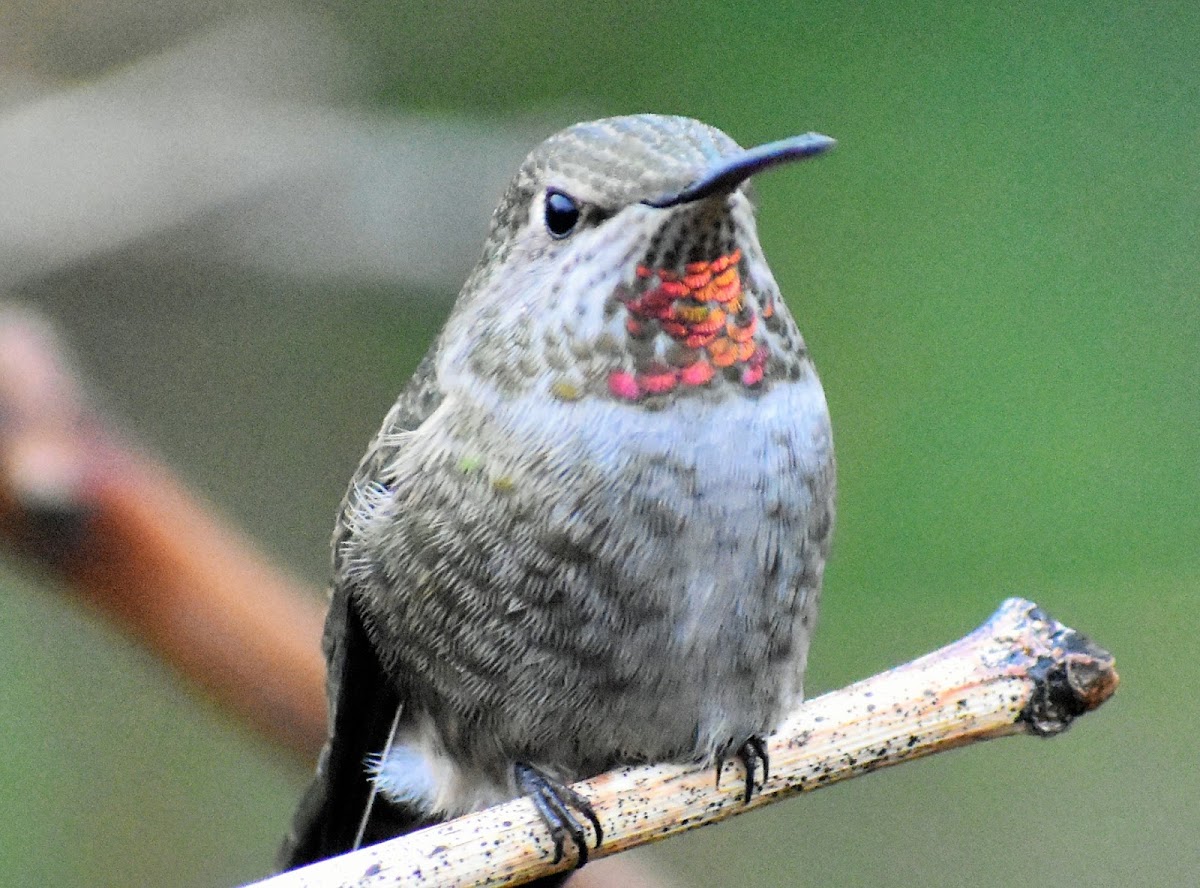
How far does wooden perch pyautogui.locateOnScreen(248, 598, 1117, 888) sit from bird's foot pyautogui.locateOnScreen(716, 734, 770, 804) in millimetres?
17

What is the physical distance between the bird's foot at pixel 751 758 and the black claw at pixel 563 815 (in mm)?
200

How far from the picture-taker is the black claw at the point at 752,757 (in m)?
2.05

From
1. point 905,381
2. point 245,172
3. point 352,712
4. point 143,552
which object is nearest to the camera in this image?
point 352,712

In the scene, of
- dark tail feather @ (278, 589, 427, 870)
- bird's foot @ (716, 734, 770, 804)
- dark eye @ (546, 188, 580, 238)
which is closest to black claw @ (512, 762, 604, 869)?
bird's foot @ (716, 734, 770, 804)

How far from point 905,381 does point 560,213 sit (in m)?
2.40

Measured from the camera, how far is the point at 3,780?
4516 millimetres

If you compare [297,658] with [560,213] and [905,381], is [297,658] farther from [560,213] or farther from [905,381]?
[905,381]

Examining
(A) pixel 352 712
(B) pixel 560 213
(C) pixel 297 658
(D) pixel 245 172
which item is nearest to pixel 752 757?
(A) pixel 352 712

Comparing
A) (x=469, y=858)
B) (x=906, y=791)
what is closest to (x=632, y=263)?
(x=469, y=858)

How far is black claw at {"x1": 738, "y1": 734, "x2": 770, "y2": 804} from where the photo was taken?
205 centimetres

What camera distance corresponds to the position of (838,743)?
6.44 ft

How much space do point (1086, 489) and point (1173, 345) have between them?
1.60 ft

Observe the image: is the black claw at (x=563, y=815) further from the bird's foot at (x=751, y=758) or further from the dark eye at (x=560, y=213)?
the dark eye at (x=560, y=213)

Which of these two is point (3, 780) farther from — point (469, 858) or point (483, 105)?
point (469, 858)
